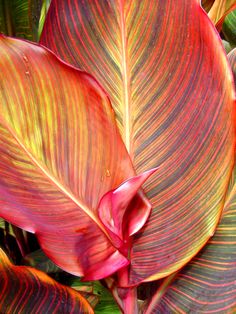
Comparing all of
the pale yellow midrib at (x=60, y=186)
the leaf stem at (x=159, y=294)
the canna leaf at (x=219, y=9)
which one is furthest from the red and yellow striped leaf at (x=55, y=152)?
the canna leaf at (x=219, y=9)

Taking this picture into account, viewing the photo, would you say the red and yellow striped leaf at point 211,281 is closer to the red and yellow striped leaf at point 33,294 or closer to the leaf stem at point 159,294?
the leaf stem at point 159,294

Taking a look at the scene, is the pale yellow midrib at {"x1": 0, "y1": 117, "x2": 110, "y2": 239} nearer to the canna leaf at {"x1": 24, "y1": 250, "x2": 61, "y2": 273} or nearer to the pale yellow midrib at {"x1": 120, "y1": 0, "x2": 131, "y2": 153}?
the pale yellow midrib at {"x1": 120, "y1": 0, "x2": 131, "y2": 153}

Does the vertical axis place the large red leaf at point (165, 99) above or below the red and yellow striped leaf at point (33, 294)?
above

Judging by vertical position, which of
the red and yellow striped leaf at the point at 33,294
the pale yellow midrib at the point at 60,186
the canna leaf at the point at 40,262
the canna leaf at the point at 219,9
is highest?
the canna leaf at the point at 219,9

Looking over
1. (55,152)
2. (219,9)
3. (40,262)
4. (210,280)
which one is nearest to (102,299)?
(40,262)

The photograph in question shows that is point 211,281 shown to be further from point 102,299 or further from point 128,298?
point 102,299

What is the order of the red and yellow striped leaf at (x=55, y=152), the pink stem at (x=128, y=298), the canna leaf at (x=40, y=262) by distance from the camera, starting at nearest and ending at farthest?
1. the red and yellow striped leaf at (x=55, y=152)
2. the pink stem at (x=128, y=298)
3. the canna leaf at (x=40, y=262)
